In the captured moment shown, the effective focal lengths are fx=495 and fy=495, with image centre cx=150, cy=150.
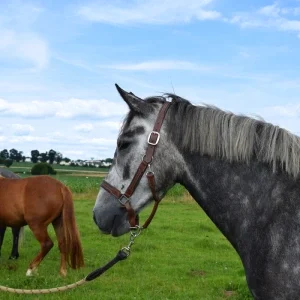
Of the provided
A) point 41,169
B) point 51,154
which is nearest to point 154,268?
point 41,169

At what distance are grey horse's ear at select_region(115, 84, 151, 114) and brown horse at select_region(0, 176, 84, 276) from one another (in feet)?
19.7

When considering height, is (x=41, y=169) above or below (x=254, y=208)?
below

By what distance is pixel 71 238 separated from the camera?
8555 millimetres

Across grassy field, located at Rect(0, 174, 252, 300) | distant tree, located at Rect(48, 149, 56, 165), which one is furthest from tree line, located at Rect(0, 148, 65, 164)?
grassy field, located at Rect(0, 174, 252, 300)

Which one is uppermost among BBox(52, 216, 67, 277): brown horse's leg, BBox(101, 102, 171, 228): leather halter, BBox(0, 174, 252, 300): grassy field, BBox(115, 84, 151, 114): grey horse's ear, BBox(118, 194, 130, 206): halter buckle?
BBox(115, 84, 151, 114): grey horse's ear

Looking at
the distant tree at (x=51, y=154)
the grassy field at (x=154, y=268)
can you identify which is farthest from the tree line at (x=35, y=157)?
the grassy field at (x=154, y=268)

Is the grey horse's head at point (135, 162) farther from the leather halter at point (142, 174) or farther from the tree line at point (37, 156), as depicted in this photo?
the tree line at point (37, 156)

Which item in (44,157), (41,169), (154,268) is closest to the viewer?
(154,268)

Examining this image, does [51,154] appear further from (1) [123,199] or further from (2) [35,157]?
(1) [123,199]

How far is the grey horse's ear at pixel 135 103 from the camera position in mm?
2904

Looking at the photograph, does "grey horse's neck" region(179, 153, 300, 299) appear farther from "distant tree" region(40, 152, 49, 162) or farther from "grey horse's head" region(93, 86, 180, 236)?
"distant tree" region(40, 152, 49, 162)

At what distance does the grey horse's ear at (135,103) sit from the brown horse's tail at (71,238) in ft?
19.7

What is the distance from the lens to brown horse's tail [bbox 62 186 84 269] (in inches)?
336

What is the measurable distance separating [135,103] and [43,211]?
615 cm
